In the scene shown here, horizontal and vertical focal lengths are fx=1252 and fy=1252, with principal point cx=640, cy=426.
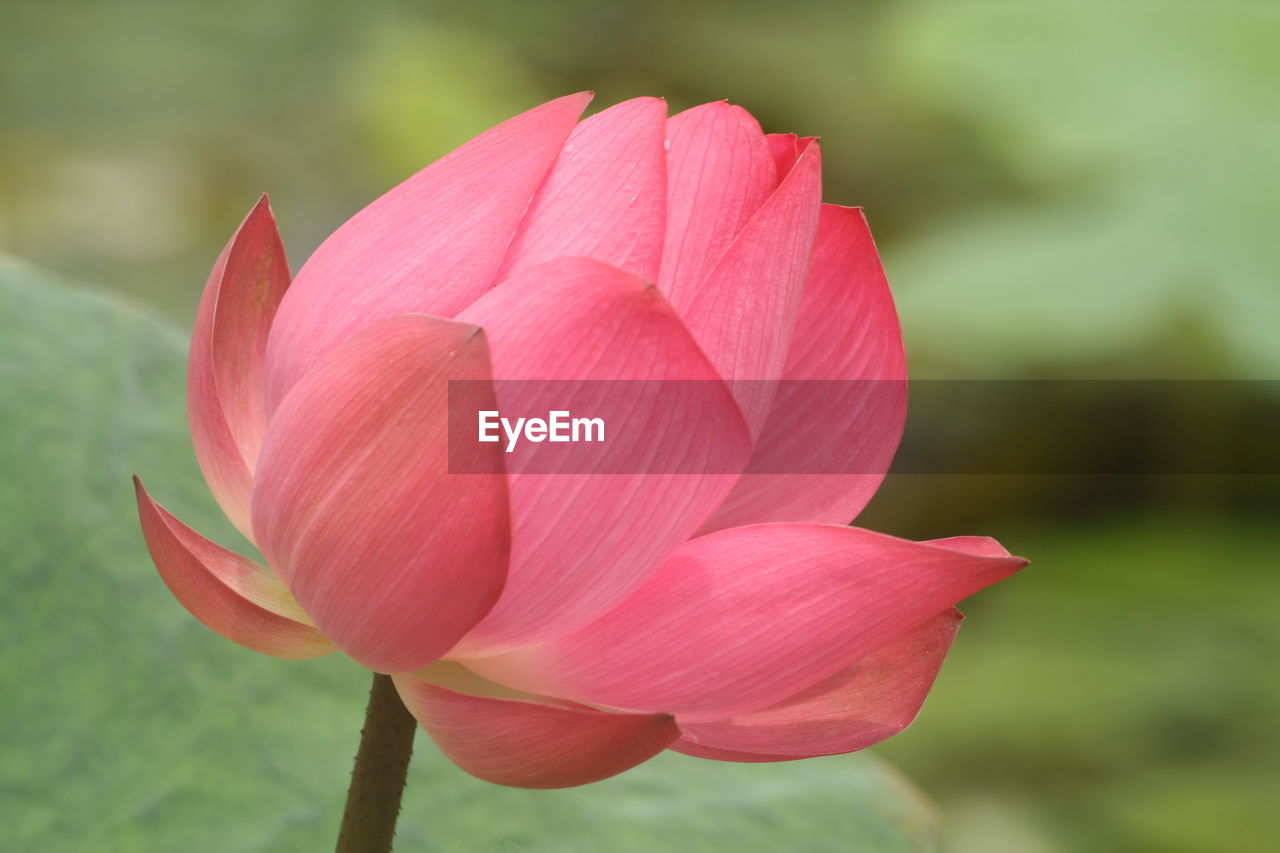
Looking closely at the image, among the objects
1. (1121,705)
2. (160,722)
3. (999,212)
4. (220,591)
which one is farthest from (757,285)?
(999,212)

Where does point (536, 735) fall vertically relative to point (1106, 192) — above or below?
below

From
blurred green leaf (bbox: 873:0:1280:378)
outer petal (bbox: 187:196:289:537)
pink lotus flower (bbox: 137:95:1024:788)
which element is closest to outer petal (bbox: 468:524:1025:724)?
pink lotus flower (bbox: 137:95:1024:788)

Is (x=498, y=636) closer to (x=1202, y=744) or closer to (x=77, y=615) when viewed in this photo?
(x=77, y=615)

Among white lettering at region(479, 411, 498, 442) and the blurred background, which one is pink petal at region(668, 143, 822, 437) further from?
the blurred background

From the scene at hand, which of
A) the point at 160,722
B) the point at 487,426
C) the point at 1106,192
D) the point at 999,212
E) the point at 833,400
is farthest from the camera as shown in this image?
the point at 999,212

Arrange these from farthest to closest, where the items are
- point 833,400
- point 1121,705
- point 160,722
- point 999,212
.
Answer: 1. point 999,212
2. point 1121,705
3. point 160,722
4. point 833,400

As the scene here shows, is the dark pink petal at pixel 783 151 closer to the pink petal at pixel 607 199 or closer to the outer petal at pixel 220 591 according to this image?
the pink petal at pixel 607 199

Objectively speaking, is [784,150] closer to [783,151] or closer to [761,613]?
[783,151]

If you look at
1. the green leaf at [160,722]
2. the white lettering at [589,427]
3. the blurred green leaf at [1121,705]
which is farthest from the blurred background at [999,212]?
the white lettering at [589,427]
